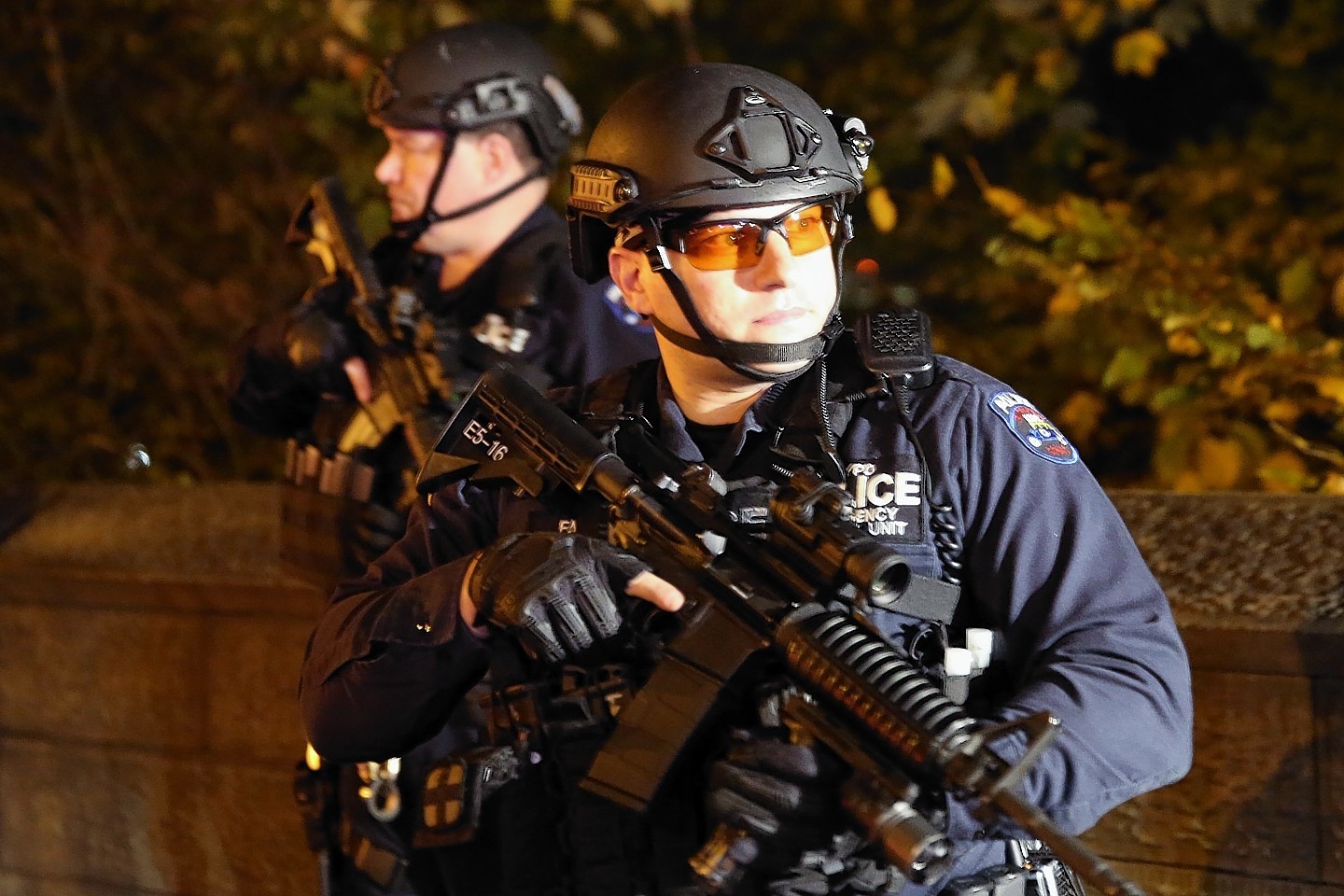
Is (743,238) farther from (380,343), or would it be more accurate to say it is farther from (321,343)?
(321,343)

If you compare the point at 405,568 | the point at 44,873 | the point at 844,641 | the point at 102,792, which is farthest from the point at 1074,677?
the point at 44,873

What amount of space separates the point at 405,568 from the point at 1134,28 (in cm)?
343

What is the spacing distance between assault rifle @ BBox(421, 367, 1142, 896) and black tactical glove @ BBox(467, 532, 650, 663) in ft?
0.24

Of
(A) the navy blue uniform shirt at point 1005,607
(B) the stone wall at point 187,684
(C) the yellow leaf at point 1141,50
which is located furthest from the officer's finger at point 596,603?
(C) the yellow leaf at point 1141,50

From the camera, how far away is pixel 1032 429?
6.95 feet

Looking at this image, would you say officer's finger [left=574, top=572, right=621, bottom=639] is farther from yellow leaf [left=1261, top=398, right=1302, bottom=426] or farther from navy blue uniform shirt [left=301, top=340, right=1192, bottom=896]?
yellow leaf [left=1261, top=398, right=1302, bottom=426]

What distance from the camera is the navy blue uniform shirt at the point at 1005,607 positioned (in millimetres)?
1923

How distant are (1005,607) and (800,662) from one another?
1.08 feet

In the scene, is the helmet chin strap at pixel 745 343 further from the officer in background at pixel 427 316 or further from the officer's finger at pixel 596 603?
the officer in background at pixel 427 316

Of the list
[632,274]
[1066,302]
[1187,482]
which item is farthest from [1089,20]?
[632,274]

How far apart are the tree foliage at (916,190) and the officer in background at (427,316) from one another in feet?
2.44

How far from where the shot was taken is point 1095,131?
210 inches

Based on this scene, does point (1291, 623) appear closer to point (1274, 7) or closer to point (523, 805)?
point (523, 805)

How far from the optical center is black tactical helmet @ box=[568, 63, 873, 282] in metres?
2.27
